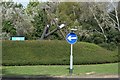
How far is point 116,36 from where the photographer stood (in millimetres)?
35625

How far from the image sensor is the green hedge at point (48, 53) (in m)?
22.8

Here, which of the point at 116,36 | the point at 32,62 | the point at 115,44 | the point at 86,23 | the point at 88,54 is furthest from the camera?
the point at 86,23

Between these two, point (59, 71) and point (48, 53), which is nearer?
point (59, 71)

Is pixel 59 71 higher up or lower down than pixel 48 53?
lower down

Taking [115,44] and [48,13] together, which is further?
[48,13]

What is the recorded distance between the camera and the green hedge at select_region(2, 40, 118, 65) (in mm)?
22844

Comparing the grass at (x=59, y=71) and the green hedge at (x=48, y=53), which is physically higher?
the green hedge at (x=48, y=53)

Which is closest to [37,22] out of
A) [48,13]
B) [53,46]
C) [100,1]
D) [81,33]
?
[48,13]

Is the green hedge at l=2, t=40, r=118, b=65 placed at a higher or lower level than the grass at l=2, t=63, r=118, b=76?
higher

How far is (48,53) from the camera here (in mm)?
24266

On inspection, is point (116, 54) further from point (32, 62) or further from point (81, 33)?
point (81, 33)

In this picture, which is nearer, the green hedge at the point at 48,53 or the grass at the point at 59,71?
the grass at the point at 59,71

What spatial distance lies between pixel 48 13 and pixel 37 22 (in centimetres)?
182

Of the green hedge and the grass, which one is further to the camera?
the green hedge
